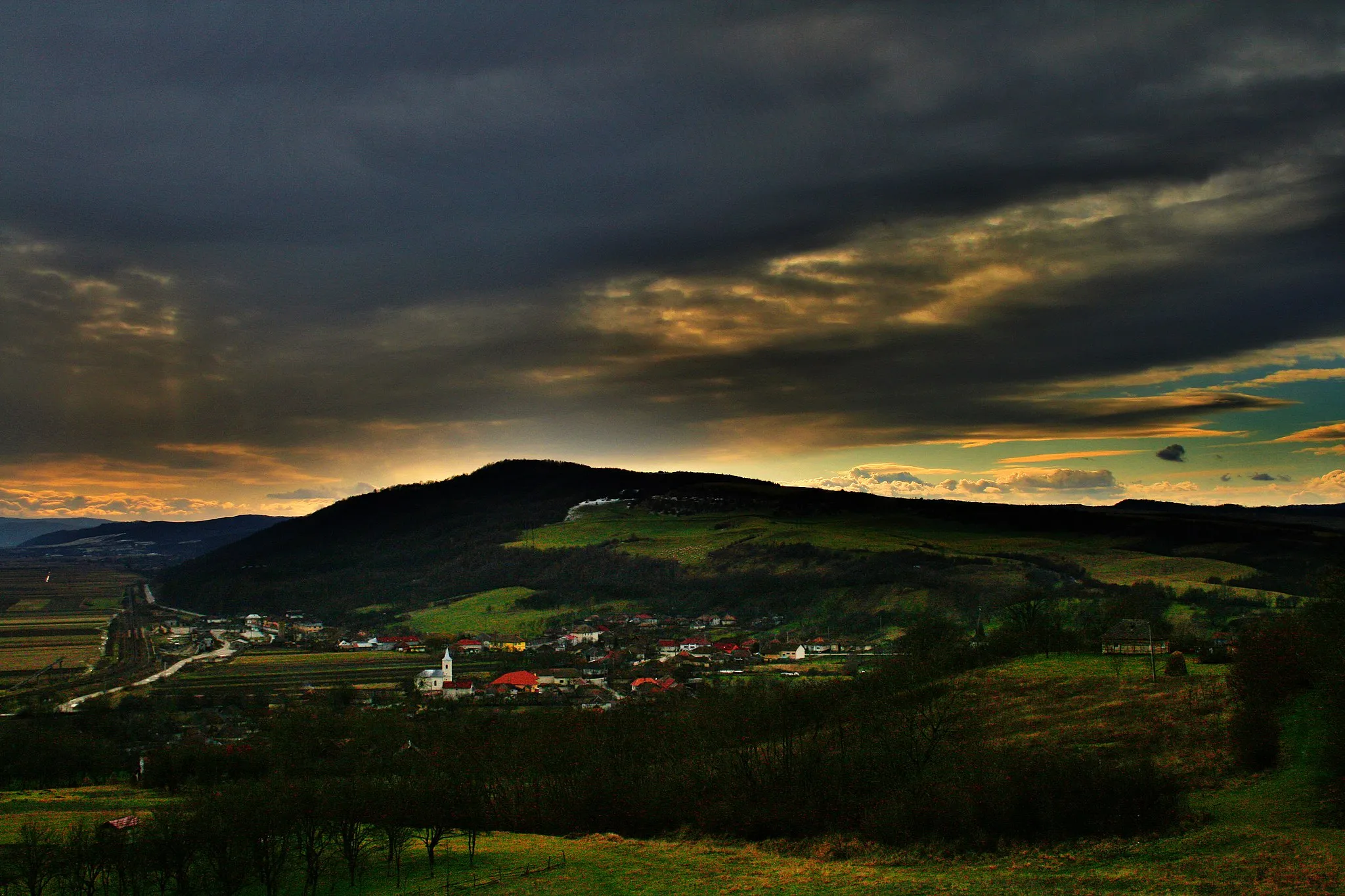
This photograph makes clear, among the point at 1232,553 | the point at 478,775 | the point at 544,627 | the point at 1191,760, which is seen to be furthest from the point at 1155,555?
the point at 478,775

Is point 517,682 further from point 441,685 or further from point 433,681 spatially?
point 433,681

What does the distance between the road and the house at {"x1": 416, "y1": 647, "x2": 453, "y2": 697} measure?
38.8 m

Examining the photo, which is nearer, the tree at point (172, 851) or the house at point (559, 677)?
the tree at point (172, 851)

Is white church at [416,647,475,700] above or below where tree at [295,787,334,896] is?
below

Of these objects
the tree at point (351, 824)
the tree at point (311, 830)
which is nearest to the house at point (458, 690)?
the tree at point (351, 824)

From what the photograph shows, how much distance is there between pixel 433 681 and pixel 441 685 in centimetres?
216

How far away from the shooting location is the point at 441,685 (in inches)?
4459

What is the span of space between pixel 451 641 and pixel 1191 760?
146272mm

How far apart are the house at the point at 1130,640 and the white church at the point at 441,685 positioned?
71699 mm

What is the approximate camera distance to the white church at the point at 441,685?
349 feet

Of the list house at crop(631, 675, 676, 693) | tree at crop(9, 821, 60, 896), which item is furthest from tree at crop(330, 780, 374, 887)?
house at crop(631, 675, 676, 693)

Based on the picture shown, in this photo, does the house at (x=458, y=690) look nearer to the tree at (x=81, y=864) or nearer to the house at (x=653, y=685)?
the house at (x=653, y=685)

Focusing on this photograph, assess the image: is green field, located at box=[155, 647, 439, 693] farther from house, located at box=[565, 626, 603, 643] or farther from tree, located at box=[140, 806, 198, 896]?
tree, located at box=[140, 806, 198, 896]

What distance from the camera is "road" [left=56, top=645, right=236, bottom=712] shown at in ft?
345
